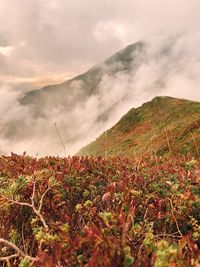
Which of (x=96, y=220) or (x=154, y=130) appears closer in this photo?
(x=96, y=220)

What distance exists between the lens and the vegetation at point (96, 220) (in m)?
2.53

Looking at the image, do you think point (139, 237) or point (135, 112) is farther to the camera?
point (135, 112)

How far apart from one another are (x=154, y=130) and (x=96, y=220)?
3205cm

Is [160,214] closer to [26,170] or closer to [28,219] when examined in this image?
[28,219]

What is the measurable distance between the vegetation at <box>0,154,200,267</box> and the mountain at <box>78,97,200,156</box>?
15.6 m

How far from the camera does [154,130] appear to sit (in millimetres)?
35750

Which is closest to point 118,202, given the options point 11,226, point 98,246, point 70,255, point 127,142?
point 11,226

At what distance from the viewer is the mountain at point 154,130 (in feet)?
80.8

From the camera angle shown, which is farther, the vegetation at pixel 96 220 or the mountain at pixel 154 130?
the mountain at pixel 154 130

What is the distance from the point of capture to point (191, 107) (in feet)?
119

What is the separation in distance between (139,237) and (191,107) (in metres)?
33.7

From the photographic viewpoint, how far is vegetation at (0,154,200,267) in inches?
99.7

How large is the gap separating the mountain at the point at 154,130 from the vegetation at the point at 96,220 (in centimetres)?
1562

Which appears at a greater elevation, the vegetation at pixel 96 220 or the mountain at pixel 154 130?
the mountain at pixel 154 130
